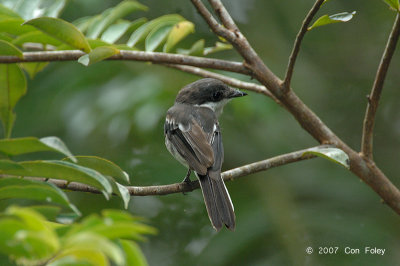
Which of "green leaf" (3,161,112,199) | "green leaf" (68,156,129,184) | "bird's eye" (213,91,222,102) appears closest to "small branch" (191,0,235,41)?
"green leaf" (68,156,129,184)

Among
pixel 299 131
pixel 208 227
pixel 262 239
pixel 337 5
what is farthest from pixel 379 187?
pixel 337 5

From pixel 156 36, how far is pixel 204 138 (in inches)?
39.4

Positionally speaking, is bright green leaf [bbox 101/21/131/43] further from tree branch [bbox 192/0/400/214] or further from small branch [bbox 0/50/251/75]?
tree branch [bbox 192/0/400/214]

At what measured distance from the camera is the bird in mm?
3709

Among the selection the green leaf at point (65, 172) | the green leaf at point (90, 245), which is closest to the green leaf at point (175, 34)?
the green leaf at point (65, 172)

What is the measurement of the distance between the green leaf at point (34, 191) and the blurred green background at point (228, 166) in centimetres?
289

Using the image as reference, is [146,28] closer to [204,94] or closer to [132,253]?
[204,94]

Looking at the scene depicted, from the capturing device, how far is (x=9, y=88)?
11.1 feet

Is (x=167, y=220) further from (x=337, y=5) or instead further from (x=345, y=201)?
(x=337, y=5)

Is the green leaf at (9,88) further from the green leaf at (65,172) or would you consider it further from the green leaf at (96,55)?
the green leaf at (65,172)

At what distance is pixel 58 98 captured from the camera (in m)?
5.32

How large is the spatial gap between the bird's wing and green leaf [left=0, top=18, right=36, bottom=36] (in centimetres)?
153

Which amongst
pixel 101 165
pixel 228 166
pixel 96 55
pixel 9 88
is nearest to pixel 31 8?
pixel 9 88

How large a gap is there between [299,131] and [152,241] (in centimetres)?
219
